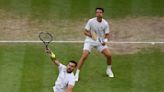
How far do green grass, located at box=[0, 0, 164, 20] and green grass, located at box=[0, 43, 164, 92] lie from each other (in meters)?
2.47

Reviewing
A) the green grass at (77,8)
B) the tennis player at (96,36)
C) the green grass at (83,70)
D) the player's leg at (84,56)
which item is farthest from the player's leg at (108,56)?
the green grass at (77,8)

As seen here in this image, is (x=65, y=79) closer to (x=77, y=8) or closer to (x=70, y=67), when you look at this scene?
(x=70, y=67)

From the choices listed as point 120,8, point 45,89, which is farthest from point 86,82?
A: point 120,8

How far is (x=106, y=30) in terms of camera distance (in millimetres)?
18688

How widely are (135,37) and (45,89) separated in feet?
17.5

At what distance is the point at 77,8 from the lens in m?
24.1

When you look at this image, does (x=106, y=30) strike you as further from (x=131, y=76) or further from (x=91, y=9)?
(x=91, y=9)

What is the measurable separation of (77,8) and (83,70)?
502cm

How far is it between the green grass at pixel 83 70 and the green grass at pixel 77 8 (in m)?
2.47

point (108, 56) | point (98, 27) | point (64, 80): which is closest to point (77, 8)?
point (98, 27)

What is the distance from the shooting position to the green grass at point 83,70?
724 inches

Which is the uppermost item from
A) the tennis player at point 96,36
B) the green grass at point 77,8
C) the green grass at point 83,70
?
the green grass at point 77,8

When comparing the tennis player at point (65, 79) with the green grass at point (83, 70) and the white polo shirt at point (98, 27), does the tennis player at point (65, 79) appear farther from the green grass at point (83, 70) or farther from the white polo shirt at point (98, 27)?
the white polo shirt at point (98, 27)

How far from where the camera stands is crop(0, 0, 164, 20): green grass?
2361cm
